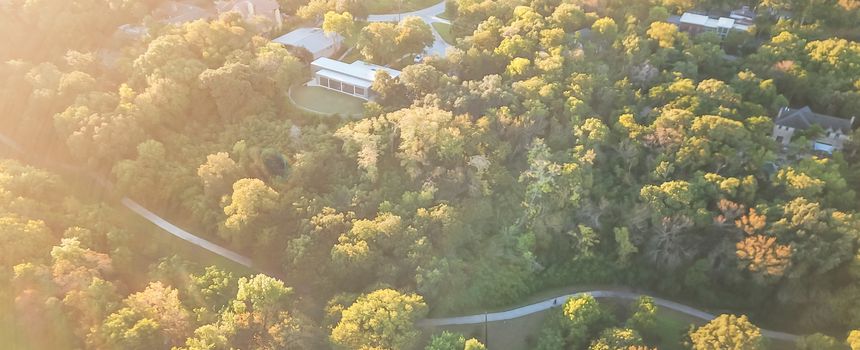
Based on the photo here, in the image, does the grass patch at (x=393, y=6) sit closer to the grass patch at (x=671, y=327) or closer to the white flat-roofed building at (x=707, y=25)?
the white flat-roofed building at (x=707, y=25)

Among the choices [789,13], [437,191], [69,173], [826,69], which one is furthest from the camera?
[789,13]

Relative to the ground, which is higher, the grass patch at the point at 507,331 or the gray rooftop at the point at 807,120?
the gray rooftop at the point at 807,120

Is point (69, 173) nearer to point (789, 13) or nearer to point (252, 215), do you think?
point (252, 215)

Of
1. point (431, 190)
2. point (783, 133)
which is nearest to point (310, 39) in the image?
point (431, 190)

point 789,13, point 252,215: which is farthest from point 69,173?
point 789,13

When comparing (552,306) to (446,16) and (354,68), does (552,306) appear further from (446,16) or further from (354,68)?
(446,16)

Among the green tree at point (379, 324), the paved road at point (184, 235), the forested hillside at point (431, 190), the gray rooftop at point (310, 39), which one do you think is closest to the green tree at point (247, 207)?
the forested hillside at point (431, 190)

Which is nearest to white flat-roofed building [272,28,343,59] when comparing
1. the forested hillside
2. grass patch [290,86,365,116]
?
the forested hillside

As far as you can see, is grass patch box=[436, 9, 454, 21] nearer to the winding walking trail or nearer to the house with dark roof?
the house with dark roof
